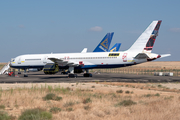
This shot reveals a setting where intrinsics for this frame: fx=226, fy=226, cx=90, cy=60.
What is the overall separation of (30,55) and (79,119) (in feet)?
133

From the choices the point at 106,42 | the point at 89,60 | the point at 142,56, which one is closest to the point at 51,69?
the point at 89,60

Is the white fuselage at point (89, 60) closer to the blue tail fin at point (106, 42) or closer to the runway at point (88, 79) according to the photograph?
the runway at point (88, 79)

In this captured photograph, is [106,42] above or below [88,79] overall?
above

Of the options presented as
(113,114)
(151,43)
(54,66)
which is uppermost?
(151,43)

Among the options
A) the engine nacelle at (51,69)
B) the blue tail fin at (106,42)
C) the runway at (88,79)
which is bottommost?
the runway at (88,79)

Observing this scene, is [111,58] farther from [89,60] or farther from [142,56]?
[142,56]

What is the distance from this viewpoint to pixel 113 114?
11938 mm

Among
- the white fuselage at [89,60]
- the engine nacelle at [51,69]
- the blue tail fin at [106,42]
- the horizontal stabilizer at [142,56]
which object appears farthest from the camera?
the blue tail fin at [106,42]

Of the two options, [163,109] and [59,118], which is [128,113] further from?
[59,118]

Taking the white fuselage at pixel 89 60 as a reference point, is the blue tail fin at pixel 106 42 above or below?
above

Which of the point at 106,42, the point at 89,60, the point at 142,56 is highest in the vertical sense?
the point at 106,42

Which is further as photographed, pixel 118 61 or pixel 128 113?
pixel 118 61

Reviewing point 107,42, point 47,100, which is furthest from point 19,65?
point 47,100

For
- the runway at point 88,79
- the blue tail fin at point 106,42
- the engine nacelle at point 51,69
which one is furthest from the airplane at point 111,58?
the blue tail fin at point 106,42
